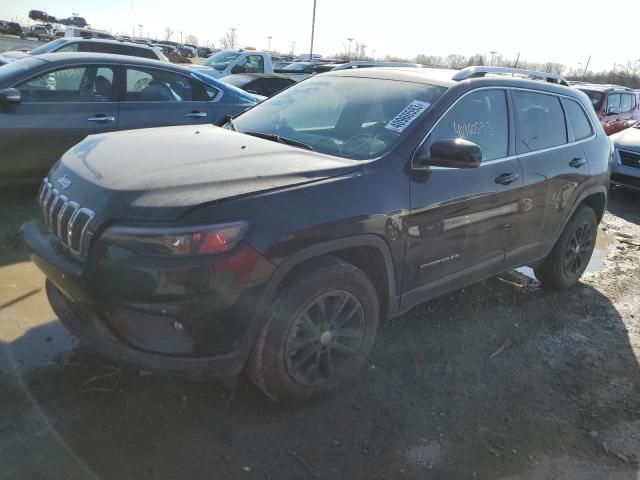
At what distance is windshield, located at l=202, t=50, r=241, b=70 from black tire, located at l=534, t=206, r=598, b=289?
11848 millimetres

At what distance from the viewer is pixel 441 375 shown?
3355 millimetres

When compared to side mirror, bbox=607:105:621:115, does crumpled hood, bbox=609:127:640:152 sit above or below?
below

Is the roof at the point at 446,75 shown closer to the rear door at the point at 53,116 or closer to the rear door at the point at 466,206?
the rear door at the point at 466,206

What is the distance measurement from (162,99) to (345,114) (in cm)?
335

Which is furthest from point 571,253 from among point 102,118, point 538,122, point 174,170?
point 102,118

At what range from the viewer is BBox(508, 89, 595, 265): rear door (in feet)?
12.7

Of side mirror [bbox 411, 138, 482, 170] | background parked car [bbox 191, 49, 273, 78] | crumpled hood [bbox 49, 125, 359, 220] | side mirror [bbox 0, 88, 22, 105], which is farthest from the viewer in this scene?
background parked car [bbox 191, 49, 273, 78]

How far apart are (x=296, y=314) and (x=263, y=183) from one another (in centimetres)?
65

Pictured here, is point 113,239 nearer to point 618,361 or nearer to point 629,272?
point 618,361

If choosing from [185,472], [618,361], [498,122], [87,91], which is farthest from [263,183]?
[87,91]

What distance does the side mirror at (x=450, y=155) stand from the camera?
9.59ft

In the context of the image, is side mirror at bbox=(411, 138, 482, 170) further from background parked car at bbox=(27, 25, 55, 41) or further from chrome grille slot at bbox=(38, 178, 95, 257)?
background parked car at bbox=(27, 25, 55, 41)

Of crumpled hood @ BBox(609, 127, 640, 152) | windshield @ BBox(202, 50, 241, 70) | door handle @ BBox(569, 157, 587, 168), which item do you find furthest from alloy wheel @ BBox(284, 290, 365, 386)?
windshield @ BBox(202, 50, 241, 70)

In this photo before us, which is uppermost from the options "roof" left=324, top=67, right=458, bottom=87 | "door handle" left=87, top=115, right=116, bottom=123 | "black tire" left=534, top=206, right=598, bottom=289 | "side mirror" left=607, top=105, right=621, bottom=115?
"roof" left=324, top=67, right=458, bottom=87
